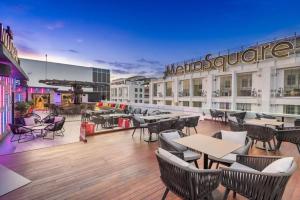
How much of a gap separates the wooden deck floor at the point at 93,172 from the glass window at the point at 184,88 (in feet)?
49.3

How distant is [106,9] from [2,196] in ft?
21.9

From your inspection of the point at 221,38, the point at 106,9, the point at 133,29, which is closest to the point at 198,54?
the point at 221,38

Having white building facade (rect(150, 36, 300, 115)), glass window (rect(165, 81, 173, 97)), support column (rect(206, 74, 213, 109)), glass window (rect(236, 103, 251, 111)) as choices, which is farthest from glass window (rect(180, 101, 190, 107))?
glass window (rect(236, 103, 251, 111))

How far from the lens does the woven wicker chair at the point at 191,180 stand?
1826 millimetres

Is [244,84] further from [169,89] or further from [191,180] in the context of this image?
[191,180]

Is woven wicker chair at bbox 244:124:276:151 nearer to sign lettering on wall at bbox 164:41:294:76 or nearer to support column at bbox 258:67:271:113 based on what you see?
sign lettering on wall at bbox 164:41:294:76

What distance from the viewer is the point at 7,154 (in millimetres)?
4250

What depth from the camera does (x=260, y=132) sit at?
4.43 meters

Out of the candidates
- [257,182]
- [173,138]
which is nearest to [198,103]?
[173,138]

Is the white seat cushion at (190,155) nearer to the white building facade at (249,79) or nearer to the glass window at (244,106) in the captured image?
the white building facade at (249,79)

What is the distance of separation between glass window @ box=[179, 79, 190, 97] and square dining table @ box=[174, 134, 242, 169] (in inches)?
678

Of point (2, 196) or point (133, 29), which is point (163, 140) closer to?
point (2, 196)

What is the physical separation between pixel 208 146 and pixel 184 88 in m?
18.6

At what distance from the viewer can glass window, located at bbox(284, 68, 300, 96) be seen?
37.6ft
